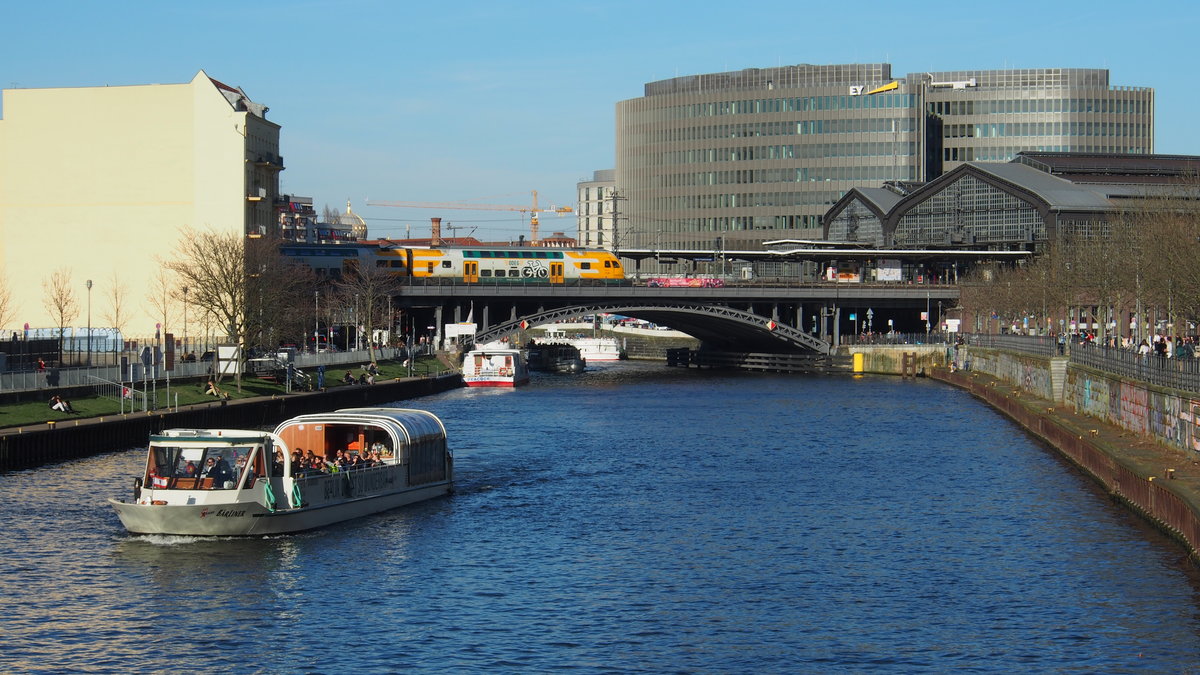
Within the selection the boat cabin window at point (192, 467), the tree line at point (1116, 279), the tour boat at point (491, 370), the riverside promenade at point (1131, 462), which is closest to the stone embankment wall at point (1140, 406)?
the riverside promenade at point (1131, 462)

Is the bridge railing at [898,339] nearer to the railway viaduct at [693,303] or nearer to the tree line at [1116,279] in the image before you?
the railway viaduct at [693,303]

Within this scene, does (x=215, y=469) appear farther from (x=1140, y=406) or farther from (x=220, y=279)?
(x=220, y=279)

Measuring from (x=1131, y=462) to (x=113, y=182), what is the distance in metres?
115

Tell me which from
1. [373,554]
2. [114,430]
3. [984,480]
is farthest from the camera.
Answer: [114,430]

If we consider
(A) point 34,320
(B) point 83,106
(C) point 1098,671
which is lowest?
(C) point 1098,671

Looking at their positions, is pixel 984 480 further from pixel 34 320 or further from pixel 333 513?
pixel 34 320

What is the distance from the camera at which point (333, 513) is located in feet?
186

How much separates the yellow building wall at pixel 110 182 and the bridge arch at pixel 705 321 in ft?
107

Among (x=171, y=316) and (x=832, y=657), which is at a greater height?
(x=171, y=316)

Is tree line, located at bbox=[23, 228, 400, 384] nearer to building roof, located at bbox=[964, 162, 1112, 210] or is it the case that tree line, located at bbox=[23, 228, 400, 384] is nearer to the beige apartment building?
the beige apartment building

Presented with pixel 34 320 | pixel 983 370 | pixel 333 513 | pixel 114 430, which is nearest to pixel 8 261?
pixel 34 320

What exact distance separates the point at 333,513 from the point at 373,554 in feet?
18.5

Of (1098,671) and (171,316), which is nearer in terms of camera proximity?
(1098,671)

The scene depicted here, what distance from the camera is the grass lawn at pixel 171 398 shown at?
76125 mm
